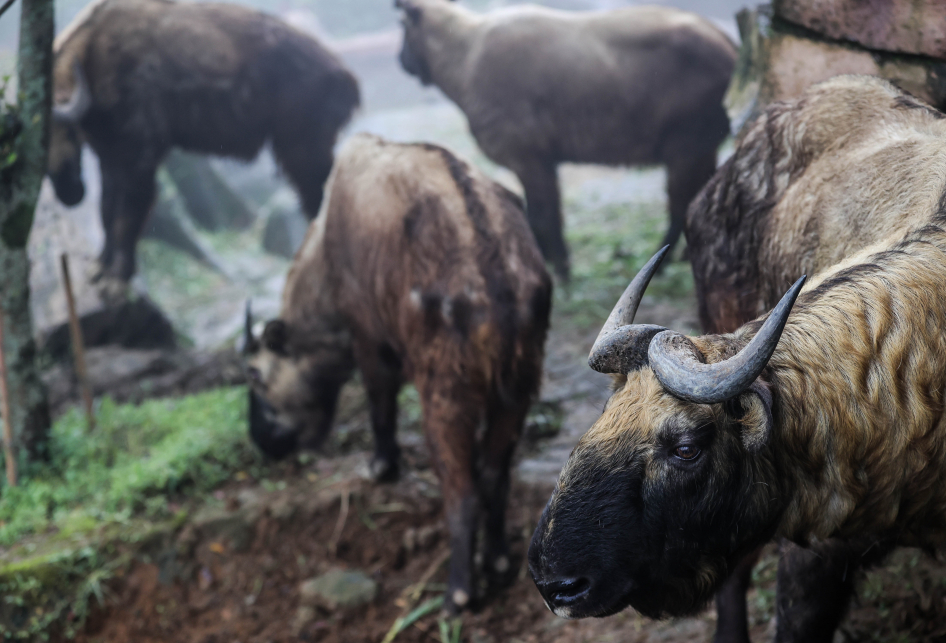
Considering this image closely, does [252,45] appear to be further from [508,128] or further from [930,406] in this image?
[930,406]

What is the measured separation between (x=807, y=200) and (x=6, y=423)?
180 inches

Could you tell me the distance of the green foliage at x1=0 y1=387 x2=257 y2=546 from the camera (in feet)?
14.4

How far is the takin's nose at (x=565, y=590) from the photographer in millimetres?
1845

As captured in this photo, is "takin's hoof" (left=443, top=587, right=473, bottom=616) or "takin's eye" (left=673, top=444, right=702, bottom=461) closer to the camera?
"takin's eye" (left=673, top=444, right=702, bottom=461)

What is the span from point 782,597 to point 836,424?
0.77 metres

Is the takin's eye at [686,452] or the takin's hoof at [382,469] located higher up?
the takin's eye at [686,452]

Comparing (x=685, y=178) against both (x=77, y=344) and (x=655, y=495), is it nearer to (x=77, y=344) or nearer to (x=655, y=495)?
(x=77, y=344)

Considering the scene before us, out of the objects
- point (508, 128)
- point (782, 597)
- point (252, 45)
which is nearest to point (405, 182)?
point (782, 597)

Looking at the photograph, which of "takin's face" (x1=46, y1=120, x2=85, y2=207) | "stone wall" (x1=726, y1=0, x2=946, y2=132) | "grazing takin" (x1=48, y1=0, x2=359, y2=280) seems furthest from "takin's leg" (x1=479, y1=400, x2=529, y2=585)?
"takin's face" (x1=46, y1=120, x2=85, y2=207)

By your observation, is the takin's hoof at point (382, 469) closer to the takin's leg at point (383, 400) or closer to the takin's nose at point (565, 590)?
the takin's leg at point (383, 400)

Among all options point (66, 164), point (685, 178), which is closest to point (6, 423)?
point (66, 164)

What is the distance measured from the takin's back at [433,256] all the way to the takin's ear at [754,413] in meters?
1.71

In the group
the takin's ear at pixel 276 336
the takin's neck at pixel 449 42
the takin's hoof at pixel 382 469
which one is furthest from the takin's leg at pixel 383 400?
the takin's neck at pixel 449 42

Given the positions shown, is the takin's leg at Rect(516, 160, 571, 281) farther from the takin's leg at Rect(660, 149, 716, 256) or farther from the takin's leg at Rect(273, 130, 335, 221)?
the takin's leg at Rect(273, 130, 335, 221)
